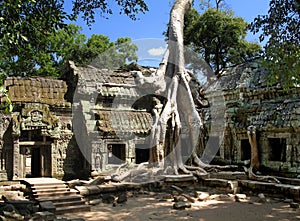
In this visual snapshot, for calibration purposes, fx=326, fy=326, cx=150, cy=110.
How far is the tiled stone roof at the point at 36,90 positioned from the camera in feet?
53.4

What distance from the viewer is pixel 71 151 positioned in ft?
55.2

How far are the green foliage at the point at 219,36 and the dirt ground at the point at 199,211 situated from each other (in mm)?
18224

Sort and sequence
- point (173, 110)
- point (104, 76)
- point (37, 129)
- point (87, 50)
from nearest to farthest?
1. point (173, 110)
2. point (37, 129)
3. point (104, 76)
4. point (87, 50)

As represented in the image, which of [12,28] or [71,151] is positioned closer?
[12,28]

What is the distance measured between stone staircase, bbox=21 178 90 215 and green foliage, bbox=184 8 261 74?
19.8 metres

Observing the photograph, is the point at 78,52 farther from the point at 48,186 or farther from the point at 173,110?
the point at 48,186

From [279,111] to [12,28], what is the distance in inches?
468

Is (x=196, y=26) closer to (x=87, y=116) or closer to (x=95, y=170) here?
(x=87, y=116)

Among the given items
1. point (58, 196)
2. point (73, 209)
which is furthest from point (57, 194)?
point (73, 209)

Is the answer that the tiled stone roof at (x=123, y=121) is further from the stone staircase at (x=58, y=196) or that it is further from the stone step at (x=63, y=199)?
the stone step at (x=63, y=199)

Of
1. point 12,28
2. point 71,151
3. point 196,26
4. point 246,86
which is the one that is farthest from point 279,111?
point 196,26

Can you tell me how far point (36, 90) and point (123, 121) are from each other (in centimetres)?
479

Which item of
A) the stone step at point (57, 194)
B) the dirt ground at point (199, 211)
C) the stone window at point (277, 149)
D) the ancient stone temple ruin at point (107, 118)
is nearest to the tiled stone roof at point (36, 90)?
the ancient stone temple ruin at point (107, 118)

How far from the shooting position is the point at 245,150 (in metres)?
16.3
